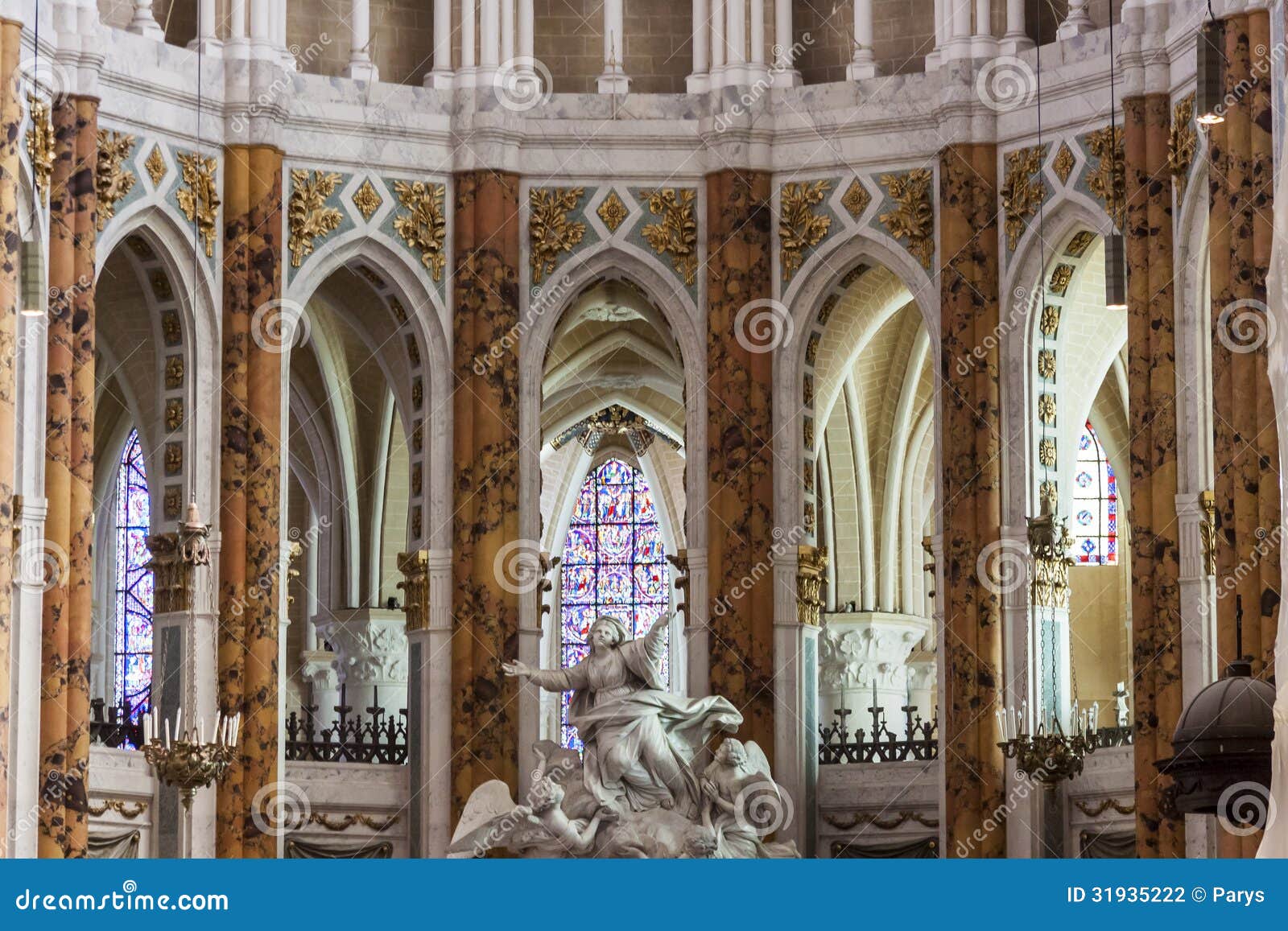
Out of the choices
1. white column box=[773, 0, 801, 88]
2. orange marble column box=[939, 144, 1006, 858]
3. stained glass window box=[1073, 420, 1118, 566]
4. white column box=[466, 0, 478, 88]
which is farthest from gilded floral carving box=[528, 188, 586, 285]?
stained glass window box=[1073, 420, 1118, 566]

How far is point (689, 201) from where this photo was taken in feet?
85.5

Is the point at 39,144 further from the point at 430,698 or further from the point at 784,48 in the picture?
the point at 784,48

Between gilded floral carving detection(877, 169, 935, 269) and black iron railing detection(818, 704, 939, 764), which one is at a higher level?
gilded floral carving detection(877, 169, 935, 269)

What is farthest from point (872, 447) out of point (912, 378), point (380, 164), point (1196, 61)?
point (1196, 61)

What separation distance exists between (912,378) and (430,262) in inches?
322

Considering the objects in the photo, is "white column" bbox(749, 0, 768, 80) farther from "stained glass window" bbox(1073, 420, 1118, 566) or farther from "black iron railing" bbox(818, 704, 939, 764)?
"stained glass window" bbox(1073, 420, 1118, 566)

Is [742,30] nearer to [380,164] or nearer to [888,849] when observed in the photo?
[380,164]

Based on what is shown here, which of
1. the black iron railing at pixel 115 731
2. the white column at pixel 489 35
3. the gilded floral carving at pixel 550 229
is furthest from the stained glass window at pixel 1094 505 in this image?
the black iron railing at pixel 115 731

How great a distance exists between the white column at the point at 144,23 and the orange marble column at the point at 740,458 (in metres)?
5.82

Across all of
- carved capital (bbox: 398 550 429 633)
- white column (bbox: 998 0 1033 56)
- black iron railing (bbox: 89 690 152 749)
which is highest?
white column (bbox: 998 0 1033 56)

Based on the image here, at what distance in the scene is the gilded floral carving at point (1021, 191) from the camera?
24797mm

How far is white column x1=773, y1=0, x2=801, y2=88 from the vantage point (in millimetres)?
26266

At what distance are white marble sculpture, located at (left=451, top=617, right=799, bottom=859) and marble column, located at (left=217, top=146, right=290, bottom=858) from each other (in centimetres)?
246

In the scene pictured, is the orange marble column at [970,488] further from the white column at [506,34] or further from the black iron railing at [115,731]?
the black iron railing at [115,731]
